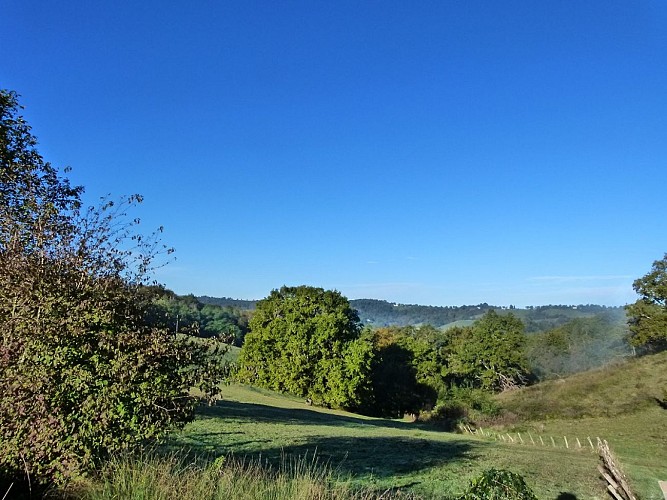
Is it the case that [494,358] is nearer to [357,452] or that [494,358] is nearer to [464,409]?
[464,409]

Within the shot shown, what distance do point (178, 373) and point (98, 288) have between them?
1564 mm

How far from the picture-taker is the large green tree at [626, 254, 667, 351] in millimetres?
63500

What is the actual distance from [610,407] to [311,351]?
30.9m

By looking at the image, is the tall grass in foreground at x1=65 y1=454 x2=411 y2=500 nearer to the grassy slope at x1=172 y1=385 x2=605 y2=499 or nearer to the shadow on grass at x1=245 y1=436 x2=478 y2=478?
the grassy slope at x1=172 y1=385 x2=605 y2=499

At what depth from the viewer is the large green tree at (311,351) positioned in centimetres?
5328

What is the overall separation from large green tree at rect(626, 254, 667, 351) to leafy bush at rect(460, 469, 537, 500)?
2728 inches

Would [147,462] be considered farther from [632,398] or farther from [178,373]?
[632,398]

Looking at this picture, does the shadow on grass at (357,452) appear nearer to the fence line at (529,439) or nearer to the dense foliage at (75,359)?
the dense foliage at (75,359)

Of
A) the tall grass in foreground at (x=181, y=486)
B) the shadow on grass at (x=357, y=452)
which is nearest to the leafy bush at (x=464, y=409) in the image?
the shadow on grass at (x=357, y=452)

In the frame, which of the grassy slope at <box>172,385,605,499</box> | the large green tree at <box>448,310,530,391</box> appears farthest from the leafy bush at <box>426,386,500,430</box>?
the grassy slope at <box>172,385,605,499</box>

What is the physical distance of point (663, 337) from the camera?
63.5m

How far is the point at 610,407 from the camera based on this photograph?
47969 mm

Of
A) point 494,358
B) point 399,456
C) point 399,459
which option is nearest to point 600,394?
point 494,358

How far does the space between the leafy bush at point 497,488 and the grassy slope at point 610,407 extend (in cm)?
2566
